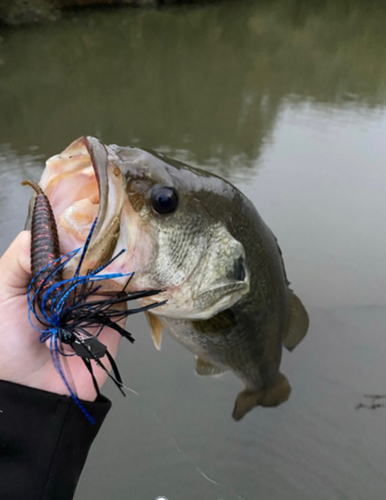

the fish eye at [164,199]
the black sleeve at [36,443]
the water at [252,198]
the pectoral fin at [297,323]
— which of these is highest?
the fish eye at [164,199]

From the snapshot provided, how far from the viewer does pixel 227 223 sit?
1036mm

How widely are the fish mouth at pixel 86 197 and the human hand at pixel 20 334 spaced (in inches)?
4.0

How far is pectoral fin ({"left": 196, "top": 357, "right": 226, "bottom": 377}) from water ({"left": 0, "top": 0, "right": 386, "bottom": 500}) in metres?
0.51

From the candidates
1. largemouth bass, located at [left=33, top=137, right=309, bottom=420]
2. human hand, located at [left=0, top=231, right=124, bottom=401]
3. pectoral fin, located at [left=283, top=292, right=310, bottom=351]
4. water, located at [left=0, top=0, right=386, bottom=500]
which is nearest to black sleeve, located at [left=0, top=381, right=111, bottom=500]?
human hand, located at [left=0, top=231, right=124, bottom=401]

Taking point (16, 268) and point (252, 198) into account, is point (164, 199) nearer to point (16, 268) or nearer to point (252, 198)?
point (16, 268)

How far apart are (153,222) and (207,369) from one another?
0.95 m

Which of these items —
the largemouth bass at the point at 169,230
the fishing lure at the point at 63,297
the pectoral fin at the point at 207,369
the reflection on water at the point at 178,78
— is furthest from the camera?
the reflection on water at the point at 178,78

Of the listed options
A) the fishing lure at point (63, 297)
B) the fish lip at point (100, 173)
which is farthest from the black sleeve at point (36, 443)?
the fish lip at point (100, 173)

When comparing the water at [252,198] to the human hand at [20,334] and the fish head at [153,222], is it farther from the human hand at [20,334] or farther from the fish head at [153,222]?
the fish head at [153,222]

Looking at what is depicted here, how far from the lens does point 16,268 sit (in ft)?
2.84

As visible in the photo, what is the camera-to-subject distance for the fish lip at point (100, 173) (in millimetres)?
804

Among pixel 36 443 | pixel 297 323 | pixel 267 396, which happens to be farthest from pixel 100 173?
pixel 267 396

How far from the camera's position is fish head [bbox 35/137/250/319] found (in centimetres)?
84

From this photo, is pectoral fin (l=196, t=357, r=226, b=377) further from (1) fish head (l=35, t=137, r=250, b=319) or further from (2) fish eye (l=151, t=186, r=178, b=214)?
(2) fish eye (l=151, t=186, r=178, b=214)
